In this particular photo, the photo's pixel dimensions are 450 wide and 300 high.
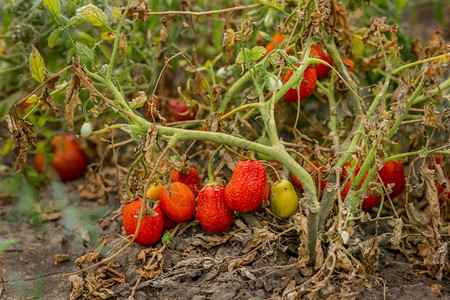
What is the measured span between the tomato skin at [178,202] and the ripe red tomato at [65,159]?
948 millimetres

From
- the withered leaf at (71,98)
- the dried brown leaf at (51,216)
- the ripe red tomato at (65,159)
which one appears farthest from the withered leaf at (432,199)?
the ripe red tomato at (65,159)

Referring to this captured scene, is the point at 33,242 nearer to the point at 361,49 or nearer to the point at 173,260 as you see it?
the point at 173,260

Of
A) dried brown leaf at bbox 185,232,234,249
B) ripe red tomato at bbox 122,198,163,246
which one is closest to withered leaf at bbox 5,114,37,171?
ripe red tomato at bbox 122,198,163,246

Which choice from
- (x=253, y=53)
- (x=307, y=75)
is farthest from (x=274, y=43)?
(x=253, y=53)

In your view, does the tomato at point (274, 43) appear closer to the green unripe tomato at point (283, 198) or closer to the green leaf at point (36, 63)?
the green unripe tomato at point (283, 198)

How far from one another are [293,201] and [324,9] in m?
0.63

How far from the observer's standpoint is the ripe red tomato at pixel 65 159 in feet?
7.97

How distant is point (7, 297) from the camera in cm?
163

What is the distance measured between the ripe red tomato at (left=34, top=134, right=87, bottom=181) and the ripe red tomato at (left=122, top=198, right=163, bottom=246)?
910 millimetres

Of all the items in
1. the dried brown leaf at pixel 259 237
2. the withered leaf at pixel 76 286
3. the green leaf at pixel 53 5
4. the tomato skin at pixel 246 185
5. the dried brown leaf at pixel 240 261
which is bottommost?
the withered leaf at pixel 76 286

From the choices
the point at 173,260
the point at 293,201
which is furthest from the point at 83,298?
the point at 293,201

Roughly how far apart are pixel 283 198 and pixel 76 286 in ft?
2.32

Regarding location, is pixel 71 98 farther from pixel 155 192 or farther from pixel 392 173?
pixel 392 173

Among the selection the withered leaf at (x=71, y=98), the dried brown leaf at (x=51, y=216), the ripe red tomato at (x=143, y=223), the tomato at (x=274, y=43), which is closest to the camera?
the withered leaf at (x=71, y=98)
